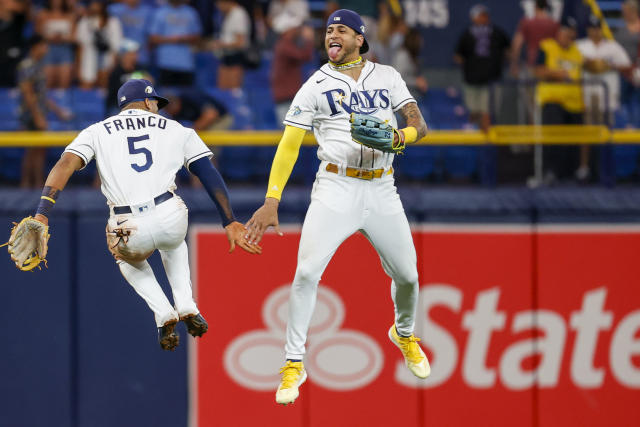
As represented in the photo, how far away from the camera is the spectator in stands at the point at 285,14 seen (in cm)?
1784

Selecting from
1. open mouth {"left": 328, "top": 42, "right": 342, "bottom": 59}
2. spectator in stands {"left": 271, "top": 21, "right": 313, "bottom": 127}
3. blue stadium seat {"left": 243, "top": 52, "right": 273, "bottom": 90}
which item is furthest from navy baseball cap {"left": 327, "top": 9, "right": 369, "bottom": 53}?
blue stadium seat {"left": 243, "top": 52, "right": 273, "bottom": 90}

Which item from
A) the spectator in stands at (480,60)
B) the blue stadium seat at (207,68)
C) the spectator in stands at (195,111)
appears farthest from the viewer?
the blue stadium seat at (207,68)

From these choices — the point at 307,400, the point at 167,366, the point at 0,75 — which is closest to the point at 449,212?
the point at 307,400

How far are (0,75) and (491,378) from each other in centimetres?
859

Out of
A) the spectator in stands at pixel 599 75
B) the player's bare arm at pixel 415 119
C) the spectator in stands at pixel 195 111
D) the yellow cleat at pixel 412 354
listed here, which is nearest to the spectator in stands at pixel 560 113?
the spectator in stands at pixel 599 75

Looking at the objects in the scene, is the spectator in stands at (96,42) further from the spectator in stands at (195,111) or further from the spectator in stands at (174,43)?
the spectator in stands at (195,111)

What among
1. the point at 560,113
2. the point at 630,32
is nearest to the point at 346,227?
the point at 560,113

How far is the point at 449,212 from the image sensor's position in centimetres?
1383

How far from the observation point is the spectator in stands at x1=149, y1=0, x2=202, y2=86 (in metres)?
15.3

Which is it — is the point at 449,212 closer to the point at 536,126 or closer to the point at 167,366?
the point at 536,126

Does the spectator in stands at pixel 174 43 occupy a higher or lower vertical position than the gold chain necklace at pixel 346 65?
higher

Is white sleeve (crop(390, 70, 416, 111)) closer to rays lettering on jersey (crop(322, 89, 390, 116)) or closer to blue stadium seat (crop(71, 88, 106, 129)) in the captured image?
rays lettering on jersey (crop(322, 89, 390, 116))

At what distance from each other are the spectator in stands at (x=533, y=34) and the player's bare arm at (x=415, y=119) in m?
8.72

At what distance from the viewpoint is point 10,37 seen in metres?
16.9
